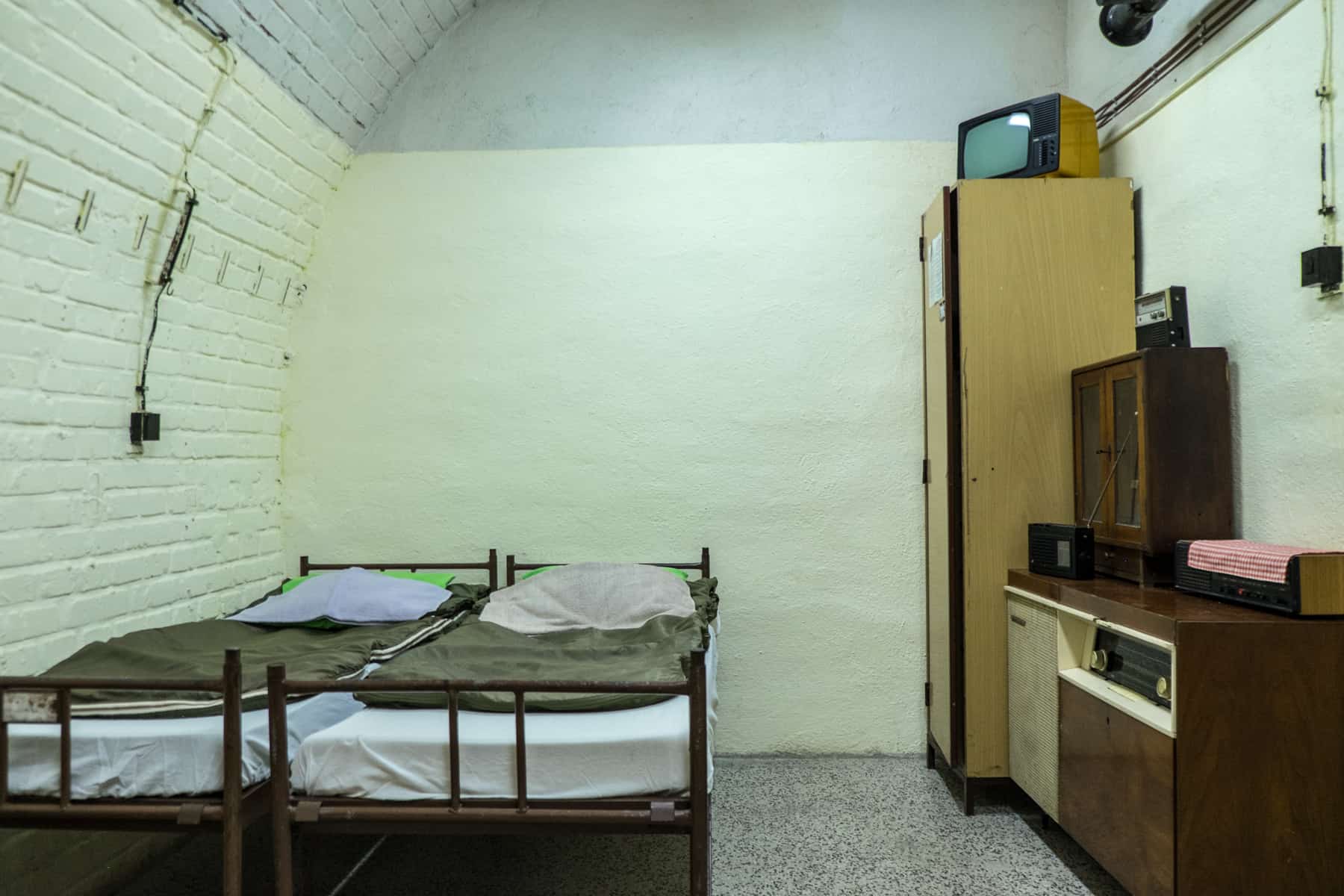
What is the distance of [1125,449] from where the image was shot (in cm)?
255

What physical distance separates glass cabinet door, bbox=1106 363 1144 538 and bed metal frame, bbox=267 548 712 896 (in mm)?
1512

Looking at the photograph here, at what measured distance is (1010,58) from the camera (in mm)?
3586

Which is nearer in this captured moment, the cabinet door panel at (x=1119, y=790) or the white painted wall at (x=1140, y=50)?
the cabinet door panel at (x=1119, y=790)

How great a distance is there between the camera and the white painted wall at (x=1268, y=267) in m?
2.15

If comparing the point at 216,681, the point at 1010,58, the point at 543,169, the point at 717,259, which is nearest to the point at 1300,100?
the point at 1010,58

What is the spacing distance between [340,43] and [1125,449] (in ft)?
10.3

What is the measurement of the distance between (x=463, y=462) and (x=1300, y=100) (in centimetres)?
310

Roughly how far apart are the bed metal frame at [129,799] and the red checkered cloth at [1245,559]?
7.55ft

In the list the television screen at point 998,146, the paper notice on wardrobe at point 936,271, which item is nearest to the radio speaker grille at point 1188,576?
the paper notice on wardrobe at point 936,271

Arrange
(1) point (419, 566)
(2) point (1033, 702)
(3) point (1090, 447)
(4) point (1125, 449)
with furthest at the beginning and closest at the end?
(1) point (419, 566) → (3) point (1090, 447) → (2) point (1033, 702) → (4) point (1125, 449)

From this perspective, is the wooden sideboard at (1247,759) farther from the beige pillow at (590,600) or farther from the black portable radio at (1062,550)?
the beige pillow at (590,600)

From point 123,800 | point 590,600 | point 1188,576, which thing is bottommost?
point 123,800

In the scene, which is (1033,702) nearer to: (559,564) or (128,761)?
(559,564)

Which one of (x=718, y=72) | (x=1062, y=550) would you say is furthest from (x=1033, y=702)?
Result: (x=718, y=72)
